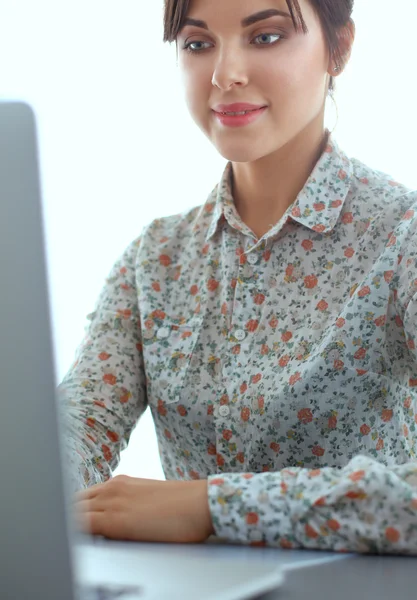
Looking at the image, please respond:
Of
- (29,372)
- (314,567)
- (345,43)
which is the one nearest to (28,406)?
(29,372)

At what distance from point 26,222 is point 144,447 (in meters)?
2.30

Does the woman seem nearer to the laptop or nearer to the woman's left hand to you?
the woman's left hand

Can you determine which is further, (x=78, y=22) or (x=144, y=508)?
(x=78, y=22)

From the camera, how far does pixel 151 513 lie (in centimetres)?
97

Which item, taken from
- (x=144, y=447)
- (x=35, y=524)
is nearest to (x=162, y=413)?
(x=35, y=524)

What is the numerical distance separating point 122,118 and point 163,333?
4.14ft

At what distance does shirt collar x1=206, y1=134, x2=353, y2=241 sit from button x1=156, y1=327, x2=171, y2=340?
0.22m

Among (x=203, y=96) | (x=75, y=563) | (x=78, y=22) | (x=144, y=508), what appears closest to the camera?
(x=75, y=563)

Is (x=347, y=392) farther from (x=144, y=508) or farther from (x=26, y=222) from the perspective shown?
(x=26, y=222)

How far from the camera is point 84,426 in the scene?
4.81 ft

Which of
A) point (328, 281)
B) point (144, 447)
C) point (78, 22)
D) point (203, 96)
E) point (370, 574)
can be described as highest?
point (78, 22)

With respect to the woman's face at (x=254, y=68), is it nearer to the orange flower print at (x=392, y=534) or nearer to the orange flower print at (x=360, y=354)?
the orange flower print at (x=360, y=354)

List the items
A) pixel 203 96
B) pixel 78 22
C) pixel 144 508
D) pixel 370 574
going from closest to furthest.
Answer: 1. pixel 370 574
2. pixel 144 508
3. pixel 203 96
4. pixel 78 22

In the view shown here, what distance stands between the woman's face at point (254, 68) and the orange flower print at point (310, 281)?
9.3 inches
